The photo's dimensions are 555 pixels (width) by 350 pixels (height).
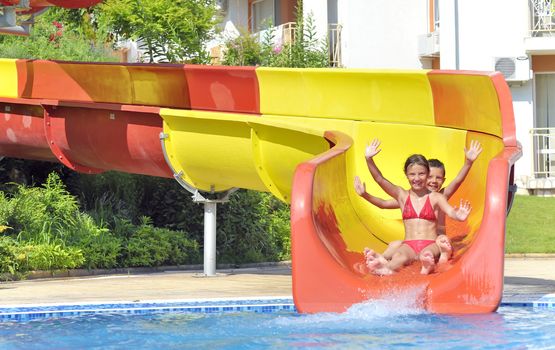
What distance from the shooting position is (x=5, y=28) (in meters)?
14.1

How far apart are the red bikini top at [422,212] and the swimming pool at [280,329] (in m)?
1.16

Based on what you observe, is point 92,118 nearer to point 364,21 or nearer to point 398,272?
point 398,272

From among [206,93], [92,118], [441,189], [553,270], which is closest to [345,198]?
[441,189]

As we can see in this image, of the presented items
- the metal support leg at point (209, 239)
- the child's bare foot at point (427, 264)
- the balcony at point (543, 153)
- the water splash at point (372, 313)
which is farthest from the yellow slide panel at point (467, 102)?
the balcony at point (543, 153)

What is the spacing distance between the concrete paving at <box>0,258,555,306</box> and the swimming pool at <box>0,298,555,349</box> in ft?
2.60

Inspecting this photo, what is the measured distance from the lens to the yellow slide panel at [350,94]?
11.9 metres

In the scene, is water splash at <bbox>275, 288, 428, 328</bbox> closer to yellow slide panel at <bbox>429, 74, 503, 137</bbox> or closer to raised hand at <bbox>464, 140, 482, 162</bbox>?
raised hand at <bbox>464, 140, 482, 162</bbox>

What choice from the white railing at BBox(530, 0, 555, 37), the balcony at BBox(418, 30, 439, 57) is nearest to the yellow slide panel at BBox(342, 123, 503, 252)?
the white railing at BBox(530, 0, 555, 37)

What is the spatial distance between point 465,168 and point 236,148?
2.81 m

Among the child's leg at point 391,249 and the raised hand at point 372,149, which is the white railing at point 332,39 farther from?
the child's leg at point 391,249

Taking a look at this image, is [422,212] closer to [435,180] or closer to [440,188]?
[435,180]

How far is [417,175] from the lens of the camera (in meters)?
11.4

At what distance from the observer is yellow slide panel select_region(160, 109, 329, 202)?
12.1 metres

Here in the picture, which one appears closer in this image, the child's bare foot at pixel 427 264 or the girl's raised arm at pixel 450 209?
the child's bare foot at pixel 427 264
